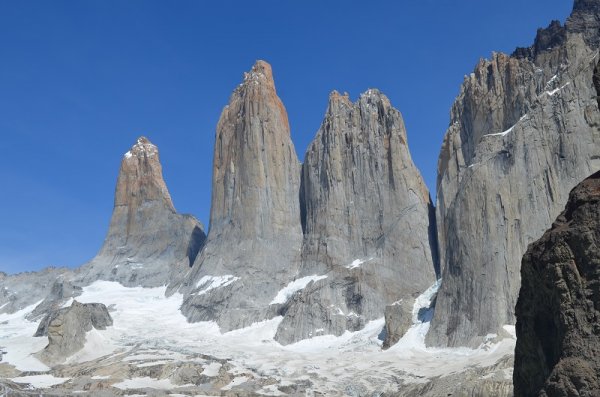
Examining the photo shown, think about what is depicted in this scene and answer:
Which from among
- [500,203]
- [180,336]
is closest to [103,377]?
[180,336]

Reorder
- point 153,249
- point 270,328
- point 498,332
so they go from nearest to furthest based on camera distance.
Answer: point 498,332 < point 270,328 < point 153,249

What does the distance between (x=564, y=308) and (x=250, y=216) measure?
127911 millimetres

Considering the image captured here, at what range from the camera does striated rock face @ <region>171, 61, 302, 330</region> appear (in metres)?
136

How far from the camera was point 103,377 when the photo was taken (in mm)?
101000

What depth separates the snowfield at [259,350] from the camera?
96.9 m

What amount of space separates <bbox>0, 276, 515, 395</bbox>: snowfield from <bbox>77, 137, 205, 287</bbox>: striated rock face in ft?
53.4

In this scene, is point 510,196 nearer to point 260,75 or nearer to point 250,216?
point 250,216

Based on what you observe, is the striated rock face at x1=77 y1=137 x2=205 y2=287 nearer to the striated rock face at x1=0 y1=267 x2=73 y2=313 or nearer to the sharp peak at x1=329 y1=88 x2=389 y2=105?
the striated rock face at x1=0 y1=267 x2=73 y2=313

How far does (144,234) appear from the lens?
17175cm

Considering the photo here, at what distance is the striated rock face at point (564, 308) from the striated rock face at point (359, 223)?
99850 mm

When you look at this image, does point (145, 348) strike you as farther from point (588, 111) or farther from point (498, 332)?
point (588, 111)

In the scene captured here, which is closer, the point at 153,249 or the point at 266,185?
the point at 266,185

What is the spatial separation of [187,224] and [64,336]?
5619 cm

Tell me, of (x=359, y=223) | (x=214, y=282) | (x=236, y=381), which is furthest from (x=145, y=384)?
(x=359, y=223)
